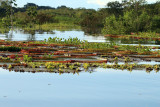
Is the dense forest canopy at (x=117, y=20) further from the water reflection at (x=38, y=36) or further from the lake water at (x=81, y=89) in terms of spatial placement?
the lake water at (x=81, y=89)

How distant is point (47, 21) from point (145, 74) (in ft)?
312

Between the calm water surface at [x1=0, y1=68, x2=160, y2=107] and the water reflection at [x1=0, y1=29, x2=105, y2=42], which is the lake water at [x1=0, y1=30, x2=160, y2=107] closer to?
the calm water surface at [x1=0, y1=68, x2=160, y2=107]

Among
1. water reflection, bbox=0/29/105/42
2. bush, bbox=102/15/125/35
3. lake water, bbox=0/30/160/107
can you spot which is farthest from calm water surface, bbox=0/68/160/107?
bush, bbox=102/15/125/35

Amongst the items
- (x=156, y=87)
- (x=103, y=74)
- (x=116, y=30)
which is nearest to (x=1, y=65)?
(x=103, y=74)

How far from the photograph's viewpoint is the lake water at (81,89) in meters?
10.4

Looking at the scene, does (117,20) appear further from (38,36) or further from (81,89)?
(81,89)

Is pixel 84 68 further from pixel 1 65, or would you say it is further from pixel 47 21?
pixel 47 21

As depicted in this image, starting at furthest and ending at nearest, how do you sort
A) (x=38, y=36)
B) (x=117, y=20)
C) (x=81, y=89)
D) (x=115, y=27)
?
(x=117, y=20) < (x=115, y=27) < (x=38, y=36) < (x=81, y=89)

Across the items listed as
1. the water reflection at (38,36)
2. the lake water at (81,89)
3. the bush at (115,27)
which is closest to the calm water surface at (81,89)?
the lake water at (81,89)

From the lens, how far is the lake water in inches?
408

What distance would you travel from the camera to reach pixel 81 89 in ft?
40.2

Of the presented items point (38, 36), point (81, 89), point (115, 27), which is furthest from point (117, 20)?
point (81, 89)

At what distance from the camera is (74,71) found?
1627 centimetres

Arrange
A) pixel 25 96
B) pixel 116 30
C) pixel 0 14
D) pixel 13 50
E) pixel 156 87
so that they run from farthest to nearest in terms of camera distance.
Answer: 1. pixel 0 14
2. pixel 116 30
3. pixel 13 50
4. pixel 156 87
5. pixel 25 96
